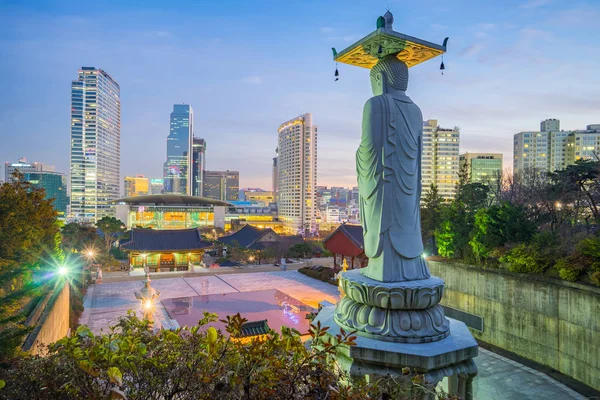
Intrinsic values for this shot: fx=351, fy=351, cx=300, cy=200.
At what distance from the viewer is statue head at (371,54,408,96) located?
238 inches

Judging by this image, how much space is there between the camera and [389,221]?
5.74 meters

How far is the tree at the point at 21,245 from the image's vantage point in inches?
273

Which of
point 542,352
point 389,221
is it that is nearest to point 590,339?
point 542,352

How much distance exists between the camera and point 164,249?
909 inches

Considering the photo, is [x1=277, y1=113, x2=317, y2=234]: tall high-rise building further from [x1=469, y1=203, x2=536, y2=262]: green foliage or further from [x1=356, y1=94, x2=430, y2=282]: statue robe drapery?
[x1=356, y1=94, x2=430, y2=282]: statue robe drapery

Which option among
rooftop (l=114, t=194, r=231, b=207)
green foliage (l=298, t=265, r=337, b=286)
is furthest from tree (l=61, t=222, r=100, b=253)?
rooftop (l=114, t=194, r=231, b=207)

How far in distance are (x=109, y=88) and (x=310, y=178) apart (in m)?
57.7

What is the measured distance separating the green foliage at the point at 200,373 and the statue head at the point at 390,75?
15.9ft

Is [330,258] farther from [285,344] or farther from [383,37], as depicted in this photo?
[285,344]

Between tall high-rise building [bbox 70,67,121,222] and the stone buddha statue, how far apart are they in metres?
82.7

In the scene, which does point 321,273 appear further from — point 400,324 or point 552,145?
point 552,145

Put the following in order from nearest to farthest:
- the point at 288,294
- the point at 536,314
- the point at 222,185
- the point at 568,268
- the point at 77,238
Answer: the point at 568,268
the point at 536,314
the point at 288,294
the point at 77,238
the point at 222,185

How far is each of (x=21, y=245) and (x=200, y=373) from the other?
29.8 feet

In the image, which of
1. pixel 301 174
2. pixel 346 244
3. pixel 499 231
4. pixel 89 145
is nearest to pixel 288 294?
pixel 346 244
